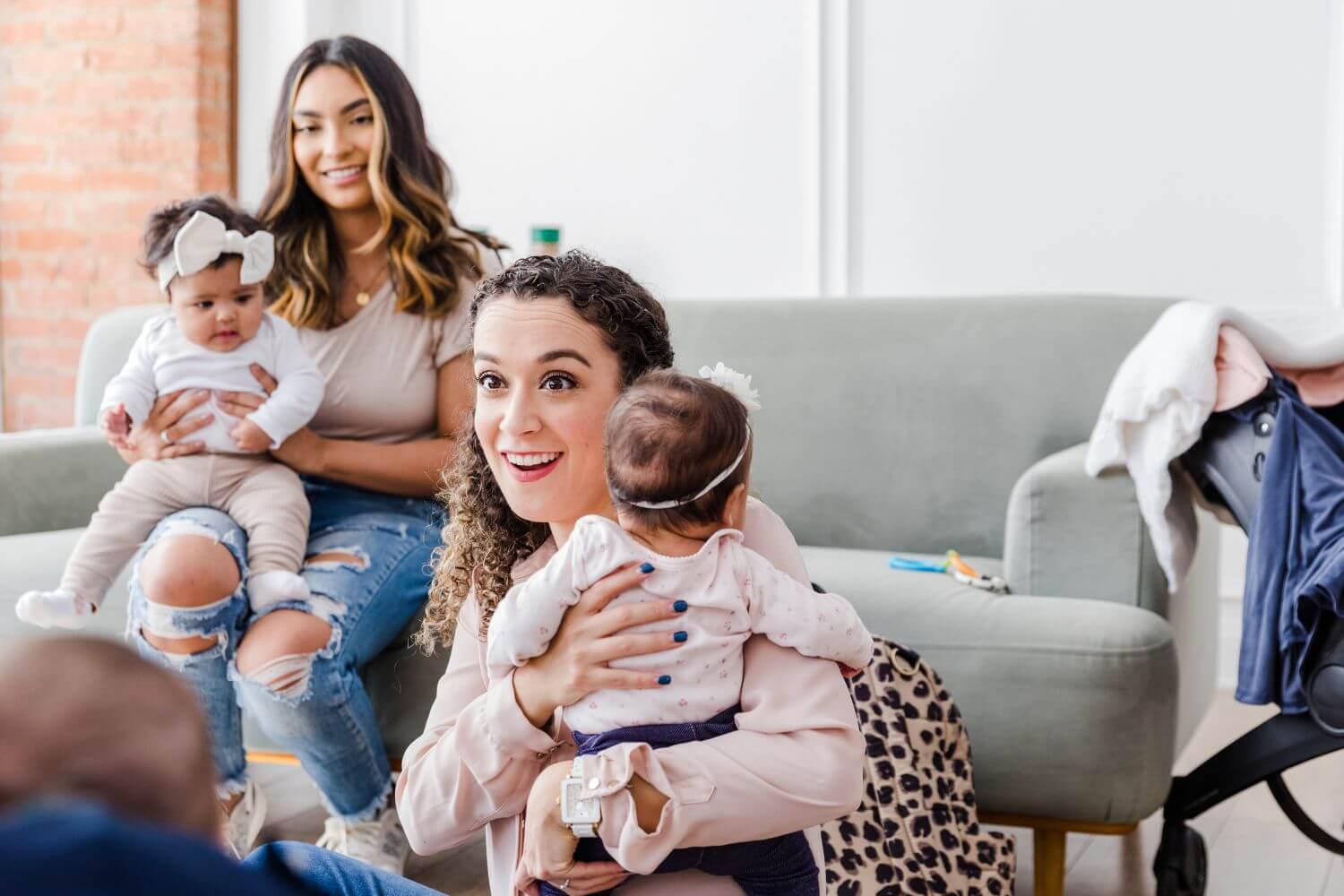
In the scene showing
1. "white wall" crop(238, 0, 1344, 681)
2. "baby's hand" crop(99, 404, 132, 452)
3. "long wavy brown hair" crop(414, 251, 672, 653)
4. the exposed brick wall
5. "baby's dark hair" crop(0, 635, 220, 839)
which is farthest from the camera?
the exposed brick wall

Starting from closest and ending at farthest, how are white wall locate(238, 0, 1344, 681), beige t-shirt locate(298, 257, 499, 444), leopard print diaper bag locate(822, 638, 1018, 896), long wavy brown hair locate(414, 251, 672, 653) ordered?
1. long wavy brown hair locate(414, 251, 672, 653)
2. leopard print diaper bag locate(822, 638, 1018, 896)
3. beige t-shirt locate(298, 257, 499, 444)
4. white wall locate(238, 0, 1344, 681)

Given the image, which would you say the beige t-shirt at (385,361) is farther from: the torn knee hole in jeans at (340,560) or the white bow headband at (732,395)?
the white bow headband at (732,395)

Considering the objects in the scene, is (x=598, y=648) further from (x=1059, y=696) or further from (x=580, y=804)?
(x=1059, y=696)

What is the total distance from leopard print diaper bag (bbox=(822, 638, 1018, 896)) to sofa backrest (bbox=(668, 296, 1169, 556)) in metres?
0.77

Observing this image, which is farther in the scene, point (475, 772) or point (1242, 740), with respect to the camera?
point (1242, 740)

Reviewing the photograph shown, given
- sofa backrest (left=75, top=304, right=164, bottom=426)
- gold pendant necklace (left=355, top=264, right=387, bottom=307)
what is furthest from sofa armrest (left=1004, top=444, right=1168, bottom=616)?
sofa backrest (left=75, top=304, right=164, bottom=426)

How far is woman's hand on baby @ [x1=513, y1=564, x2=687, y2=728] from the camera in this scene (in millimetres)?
1022

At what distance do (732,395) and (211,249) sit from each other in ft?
3.91

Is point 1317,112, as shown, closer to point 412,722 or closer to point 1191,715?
point 1191,715

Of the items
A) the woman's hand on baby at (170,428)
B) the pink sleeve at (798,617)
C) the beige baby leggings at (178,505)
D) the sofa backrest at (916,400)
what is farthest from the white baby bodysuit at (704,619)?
the sofa backrest at (916,400)

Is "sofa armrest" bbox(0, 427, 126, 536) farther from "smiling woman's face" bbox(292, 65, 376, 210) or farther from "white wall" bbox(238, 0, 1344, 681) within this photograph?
"white wall" bbox(238, 0, 1344, 681)

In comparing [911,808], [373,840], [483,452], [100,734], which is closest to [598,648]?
[483,452]

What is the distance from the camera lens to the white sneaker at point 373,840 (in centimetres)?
196

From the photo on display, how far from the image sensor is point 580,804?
0.98 metres
